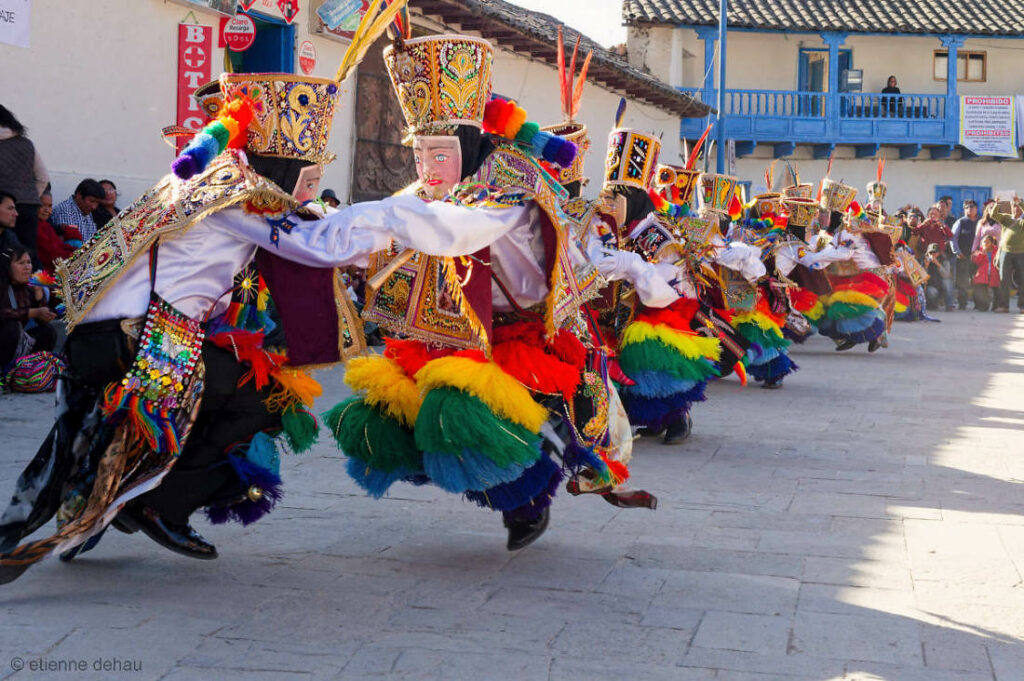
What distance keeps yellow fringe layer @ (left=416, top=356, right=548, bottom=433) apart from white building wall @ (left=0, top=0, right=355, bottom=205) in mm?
6114

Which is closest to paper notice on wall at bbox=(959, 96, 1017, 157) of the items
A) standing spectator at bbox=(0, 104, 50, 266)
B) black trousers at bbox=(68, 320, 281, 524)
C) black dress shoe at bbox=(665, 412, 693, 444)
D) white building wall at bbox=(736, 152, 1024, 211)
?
white building wall at bbox=(736, 152, 1024, 211)

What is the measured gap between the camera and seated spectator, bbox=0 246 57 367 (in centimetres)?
776

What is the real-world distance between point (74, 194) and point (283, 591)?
6.10 metres

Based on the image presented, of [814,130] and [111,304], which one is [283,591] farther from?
[814,130]

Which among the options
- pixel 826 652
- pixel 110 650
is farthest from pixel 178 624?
pixel 826 652

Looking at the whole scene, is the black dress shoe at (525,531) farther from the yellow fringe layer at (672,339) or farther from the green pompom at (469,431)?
the yellow fringe layer at (672,339)

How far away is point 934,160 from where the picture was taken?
3091cm

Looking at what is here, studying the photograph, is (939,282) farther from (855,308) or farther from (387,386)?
(387,386)

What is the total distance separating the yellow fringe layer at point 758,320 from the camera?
9297 millimetres

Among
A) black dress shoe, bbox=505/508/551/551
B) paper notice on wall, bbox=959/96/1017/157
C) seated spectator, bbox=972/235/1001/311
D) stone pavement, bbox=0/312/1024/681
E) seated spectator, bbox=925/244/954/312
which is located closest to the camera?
stone pavement, bbox=0/312/1024/681

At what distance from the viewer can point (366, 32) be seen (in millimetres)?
4062

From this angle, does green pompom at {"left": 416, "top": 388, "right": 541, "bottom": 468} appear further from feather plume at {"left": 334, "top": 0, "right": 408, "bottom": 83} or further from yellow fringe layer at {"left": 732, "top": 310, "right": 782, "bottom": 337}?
yellow fringe layer at {"left": 732, "top": 310, "right": 782, "bottom": 337}

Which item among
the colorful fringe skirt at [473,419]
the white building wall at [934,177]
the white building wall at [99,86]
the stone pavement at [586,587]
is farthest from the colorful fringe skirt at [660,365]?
the white building wall at [934,177]

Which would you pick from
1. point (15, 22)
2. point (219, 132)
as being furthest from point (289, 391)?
point (15, 22)
